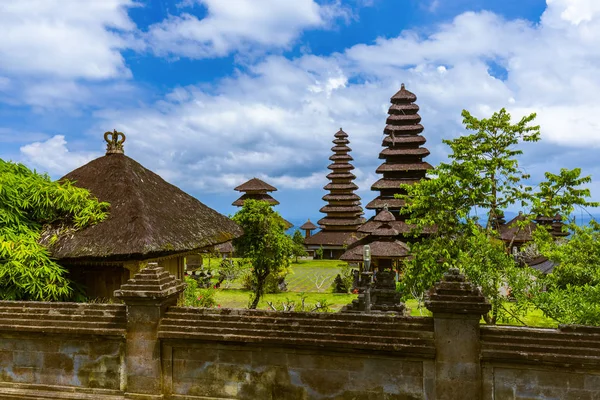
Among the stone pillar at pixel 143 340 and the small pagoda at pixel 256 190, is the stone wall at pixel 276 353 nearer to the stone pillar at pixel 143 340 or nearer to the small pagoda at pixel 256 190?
the stone pillar at pixel 143 340

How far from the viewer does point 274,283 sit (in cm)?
2734

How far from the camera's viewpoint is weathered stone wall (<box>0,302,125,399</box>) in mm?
7930

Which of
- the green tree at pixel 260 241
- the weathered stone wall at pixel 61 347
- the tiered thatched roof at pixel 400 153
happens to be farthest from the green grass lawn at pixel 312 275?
the weathered stone wall at pixel 61 347

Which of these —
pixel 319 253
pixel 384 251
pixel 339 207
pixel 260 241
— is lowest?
pixel 384 251

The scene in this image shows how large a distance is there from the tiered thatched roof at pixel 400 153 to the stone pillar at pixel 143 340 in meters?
28.5

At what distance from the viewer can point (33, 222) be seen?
12.1 m

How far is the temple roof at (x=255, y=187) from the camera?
47656 millimetres

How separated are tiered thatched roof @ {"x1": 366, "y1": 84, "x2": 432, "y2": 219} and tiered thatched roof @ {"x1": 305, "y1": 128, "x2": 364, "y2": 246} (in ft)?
46.5

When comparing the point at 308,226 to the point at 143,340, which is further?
the point at 308,226

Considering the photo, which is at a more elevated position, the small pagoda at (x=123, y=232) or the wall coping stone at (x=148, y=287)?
the small pagoda at (x=123, y=232)

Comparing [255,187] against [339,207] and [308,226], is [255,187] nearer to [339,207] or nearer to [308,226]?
[339,207]

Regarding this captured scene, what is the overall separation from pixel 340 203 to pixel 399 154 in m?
16.2

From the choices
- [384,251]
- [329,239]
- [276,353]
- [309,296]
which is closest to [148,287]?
[276,353]

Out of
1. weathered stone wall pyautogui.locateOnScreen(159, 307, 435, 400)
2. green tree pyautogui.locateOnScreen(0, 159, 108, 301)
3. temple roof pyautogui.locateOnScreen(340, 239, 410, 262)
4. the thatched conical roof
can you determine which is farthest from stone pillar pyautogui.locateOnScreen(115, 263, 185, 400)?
temple roof pyautogui.locateOnScreen(340, 239, 410, 262)
